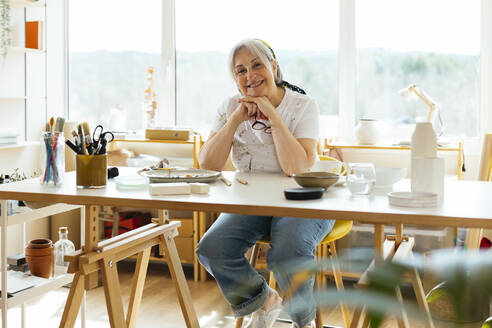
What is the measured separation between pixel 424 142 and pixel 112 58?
3.02m

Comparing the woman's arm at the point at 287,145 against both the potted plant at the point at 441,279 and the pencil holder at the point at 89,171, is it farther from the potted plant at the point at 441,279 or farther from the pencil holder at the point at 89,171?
the potted plant at the point at 441,279

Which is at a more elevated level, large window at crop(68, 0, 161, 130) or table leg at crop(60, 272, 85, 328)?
large window at crop(68, 0, 161, 130)

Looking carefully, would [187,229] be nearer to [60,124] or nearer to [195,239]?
[195,239]

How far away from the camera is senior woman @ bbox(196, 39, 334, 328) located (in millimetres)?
1822

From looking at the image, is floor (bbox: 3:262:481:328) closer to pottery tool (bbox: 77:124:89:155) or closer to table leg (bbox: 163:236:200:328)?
table leg (bbox: 163:236:200:328)

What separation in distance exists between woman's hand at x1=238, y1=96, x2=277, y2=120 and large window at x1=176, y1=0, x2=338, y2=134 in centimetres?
161

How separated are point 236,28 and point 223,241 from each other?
86.6 inches

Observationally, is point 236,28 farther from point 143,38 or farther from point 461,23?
point 461,23

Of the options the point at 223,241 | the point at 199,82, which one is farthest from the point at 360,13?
the point at 223,241

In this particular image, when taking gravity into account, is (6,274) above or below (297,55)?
below

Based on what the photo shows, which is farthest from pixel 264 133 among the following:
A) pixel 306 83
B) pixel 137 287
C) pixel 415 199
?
pixel 306 83

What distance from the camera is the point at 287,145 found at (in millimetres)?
2000

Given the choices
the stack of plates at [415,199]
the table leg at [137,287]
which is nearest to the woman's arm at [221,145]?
the table leg at [137,287]

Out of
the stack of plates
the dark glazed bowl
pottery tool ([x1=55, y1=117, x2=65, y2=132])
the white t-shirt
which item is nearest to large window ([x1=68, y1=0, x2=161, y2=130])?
pottery tool ([x1=55, y1=117, x2=65, y2=132])
